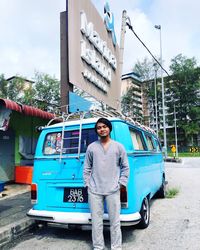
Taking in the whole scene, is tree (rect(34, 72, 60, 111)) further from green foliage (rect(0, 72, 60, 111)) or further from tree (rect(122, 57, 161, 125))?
tree (rect(122, 57, 161, 125))

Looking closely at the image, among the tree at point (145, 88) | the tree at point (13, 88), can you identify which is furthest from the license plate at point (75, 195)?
the tree at point (145, 88)

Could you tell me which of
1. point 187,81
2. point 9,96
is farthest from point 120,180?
point 187,81

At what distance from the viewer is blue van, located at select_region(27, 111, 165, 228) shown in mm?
4309

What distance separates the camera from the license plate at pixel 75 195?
4.45m

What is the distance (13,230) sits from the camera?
202 inches

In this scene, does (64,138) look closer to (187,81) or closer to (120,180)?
(120,180)

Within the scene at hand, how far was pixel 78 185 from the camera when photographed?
14.7 ft

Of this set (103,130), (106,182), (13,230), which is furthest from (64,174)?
(13,230)

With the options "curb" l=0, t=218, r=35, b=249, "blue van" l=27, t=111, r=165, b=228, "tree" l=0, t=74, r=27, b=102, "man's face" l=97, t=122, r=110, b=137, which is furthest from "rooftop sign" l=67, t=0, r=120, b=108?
"tree" l=0, t=74, r=27, b=102

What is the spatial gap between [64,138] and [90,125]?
21.1 inches

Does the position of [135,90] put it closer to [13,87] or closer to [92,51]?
[13,87]

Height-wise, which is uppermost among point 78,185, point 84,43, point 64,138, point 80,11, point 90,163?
point 80,11

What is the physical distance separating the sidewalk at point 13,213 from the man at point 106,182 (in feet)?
6.45

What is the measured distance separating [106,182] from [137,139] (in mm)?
1781
